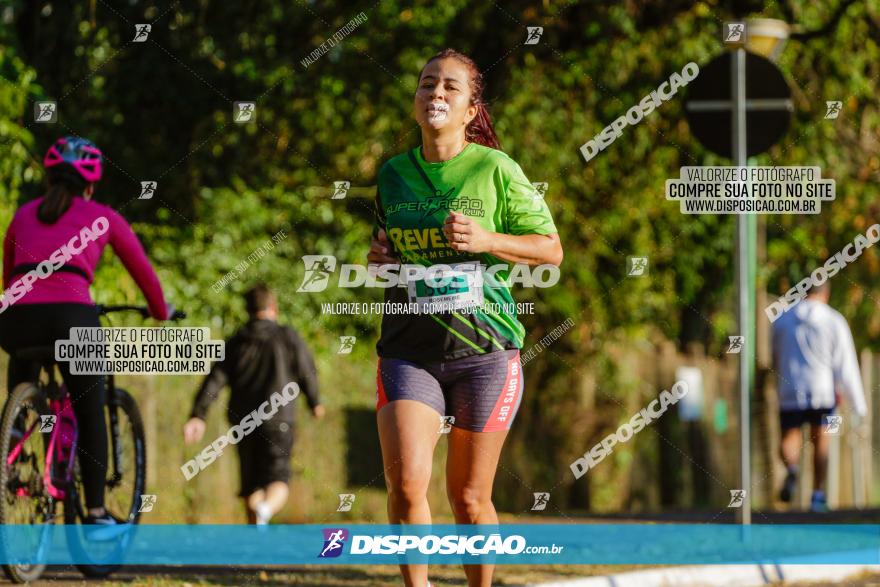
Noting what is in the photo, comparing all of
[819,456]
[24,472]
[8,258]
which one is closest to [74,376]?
[24,472]

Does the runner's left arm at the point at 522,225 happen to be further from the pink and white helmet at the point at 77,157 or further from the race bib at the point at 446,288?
the pink and white helmet at the point at 77,157

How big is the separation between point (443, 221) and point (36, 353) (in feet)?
8.12

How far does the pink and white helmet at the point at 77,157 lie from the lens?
7348 mm

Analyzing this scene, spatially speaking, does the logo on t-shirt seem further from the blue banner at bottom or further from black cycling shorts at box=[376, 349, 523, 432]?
the blue banner at bottom

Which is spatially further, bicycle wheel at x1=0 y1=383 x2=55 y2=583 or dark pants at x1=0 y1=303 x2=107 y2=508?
dark pants at x1=0 y1=303 x2=107 y2=508

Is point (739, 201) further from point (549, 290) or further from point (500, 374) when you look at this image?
point (549, 290)

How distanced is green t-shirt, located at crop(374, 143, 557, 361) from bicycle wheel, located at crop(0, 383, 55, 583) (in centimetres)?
199

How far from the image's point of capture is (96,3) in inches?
500

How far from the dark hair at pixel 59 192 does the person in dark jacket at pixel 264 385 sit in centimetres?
280

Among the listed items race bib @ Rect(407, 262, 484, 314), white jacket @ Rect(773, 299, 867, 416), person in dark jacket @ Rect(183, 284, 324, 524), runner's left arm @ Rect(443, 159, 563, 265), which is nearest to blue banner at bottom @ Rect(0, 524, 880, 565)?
person in dark jacket @ Rect(183, 284, 324, 524)

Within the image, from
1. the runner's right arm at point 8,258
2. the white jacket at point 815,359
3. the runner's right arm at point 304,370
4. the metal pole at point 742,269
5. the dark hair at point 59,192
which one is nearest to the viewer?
the runner's right arm at point 8,258

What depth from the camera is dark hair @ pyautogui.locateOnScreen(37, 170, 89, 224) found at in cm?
727

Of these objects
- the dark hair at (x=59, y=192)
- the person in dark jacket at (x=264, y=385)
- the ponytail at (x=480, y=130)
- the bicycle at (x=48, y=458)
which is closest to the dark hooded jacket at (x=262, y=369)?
the person in dark jacket at (x=264, y=385)

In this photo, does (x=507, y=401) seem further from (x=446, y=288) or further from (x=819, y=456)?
(x=819, y=456)
